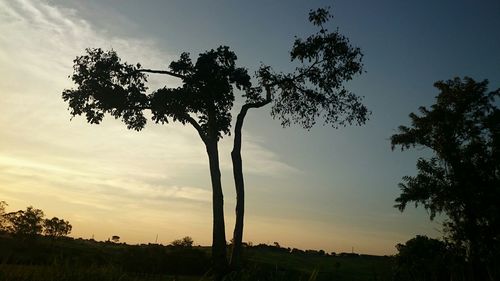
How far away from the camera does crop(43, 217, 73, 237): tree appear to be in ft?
352

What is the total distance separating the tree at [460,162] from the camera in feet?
122

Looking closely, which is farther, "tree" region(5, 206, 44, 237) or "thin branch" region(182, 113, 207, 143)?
"tree" region(5, 206, 44, 237)

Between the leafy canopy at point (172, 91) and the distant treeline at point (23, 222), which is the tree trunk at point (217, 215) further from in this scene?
the distant treeline at point (23, 222)

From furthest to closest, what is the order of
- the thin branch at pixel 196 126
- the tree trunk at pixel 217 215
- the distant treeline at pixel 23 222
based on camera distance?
the distant treeline at pixel 23 222 → the thin branch at pixel 196 126 → the tree trunk at pixel 217 215

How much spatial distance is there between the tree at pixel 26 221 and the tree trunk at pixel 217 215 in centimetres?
7263

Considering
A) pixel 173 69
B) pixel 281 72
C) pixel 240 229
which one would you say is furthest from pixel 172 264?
pixel 281 72

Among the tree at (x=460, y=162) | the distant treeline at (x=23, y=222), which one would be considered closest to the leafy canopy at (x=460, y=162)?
the tree at (x=460, y=162)

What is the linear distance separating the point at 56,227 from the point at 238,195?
329 ft

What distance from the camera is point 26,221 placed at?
89.4 metres

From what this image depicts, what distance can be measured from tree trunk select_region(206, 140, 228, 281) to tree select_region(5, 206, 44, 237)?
7263 cm

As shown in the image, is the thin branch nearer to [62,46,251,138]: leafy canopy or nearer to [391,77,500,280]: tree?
→ [62,46,251,138]: leafy canopy

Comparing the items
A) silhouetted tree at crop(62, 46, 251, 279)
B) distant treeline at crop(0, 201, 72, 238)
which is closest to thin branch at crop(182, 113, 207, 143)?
silhouetted tree at crop(62, 46, 251, 279)

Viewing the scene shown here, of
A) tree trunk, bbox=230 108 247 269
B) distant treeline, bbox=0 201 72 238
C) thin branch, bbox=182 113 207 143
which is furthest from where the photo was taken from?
distant treeline, bbox=0 201 72 238

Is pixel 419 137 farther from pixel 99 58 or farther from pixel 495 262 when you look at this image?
pixel 495 262
